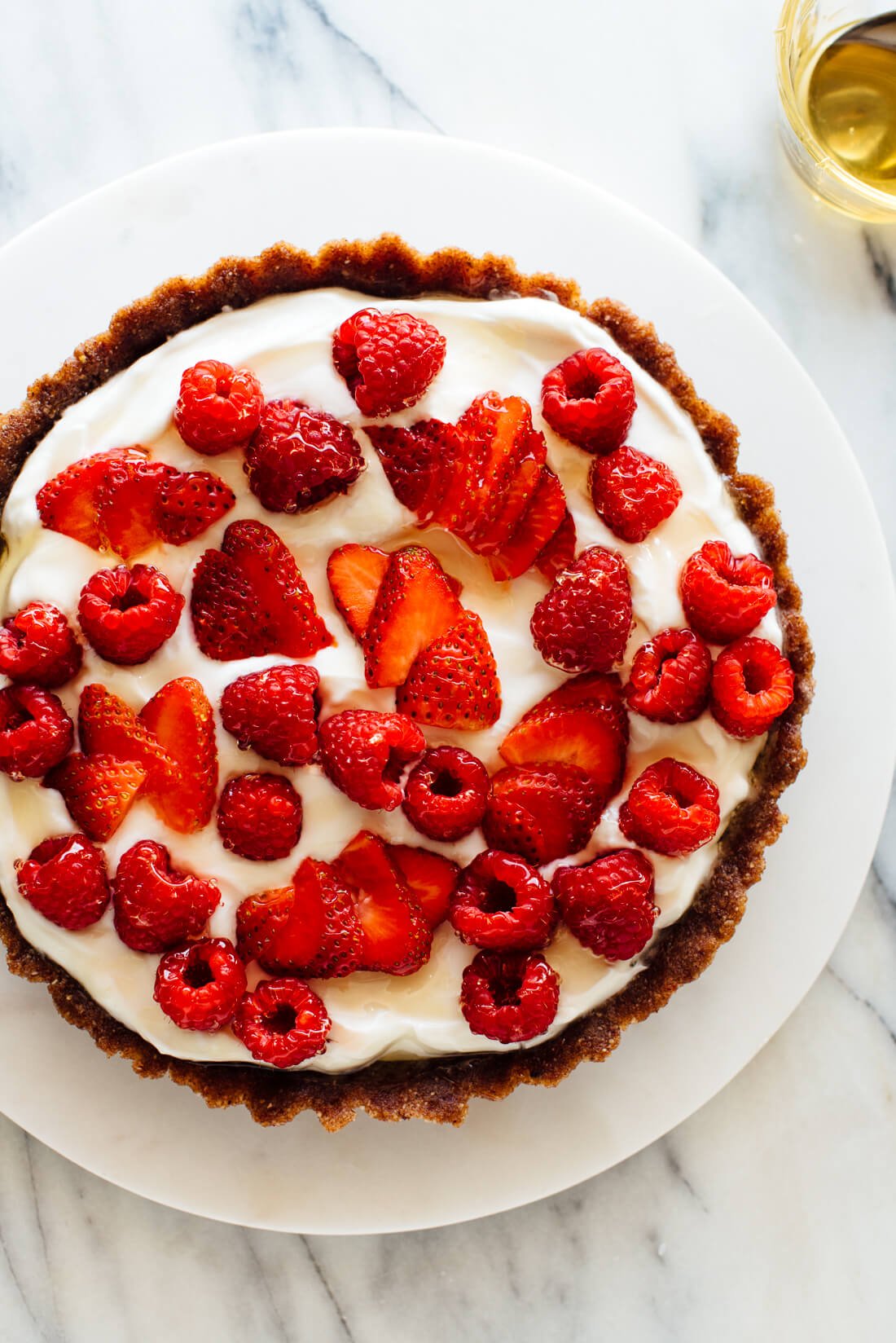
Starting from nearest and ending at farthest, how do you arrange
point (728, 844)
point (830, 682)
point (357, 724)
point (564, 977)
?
point (357, 724), point (564, 977), point (728, 844), point (830, 682)

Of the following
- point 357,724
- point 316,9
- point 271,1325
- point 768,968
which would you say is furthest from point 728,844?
point 316,9

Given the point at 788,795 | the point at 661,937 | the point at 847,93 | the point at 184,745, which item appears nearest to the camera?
the point at 184,745

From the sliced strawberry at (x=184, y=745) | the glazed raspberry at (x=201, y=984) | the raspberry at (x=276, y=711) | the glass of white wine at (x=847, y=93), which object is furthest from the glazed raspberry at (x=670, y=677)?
the glass of white wine at (x=847, y=93)

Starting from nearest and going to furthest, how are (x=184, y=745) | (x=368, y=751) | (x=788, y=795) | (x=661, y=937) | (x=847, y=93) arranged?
1. (x=368, y=751)
2. (x=184, y=745)
3. (x=661, y=937)
4. (x=788, y=795)
5. (x=847, y=93)

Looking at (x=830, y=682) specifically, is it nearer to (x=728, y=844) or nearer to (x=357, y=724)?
(x=728, y=844)

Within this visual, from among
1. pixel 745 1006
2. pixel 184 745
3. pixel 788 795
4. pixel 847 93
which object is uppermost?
pixel 847 93

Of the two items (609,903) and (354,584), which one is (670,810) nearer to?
(609,903)

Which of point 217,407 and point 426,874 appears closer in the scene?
point 217,407

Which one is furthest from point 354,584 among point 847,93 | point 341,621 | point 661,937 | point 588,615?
point 847,93
